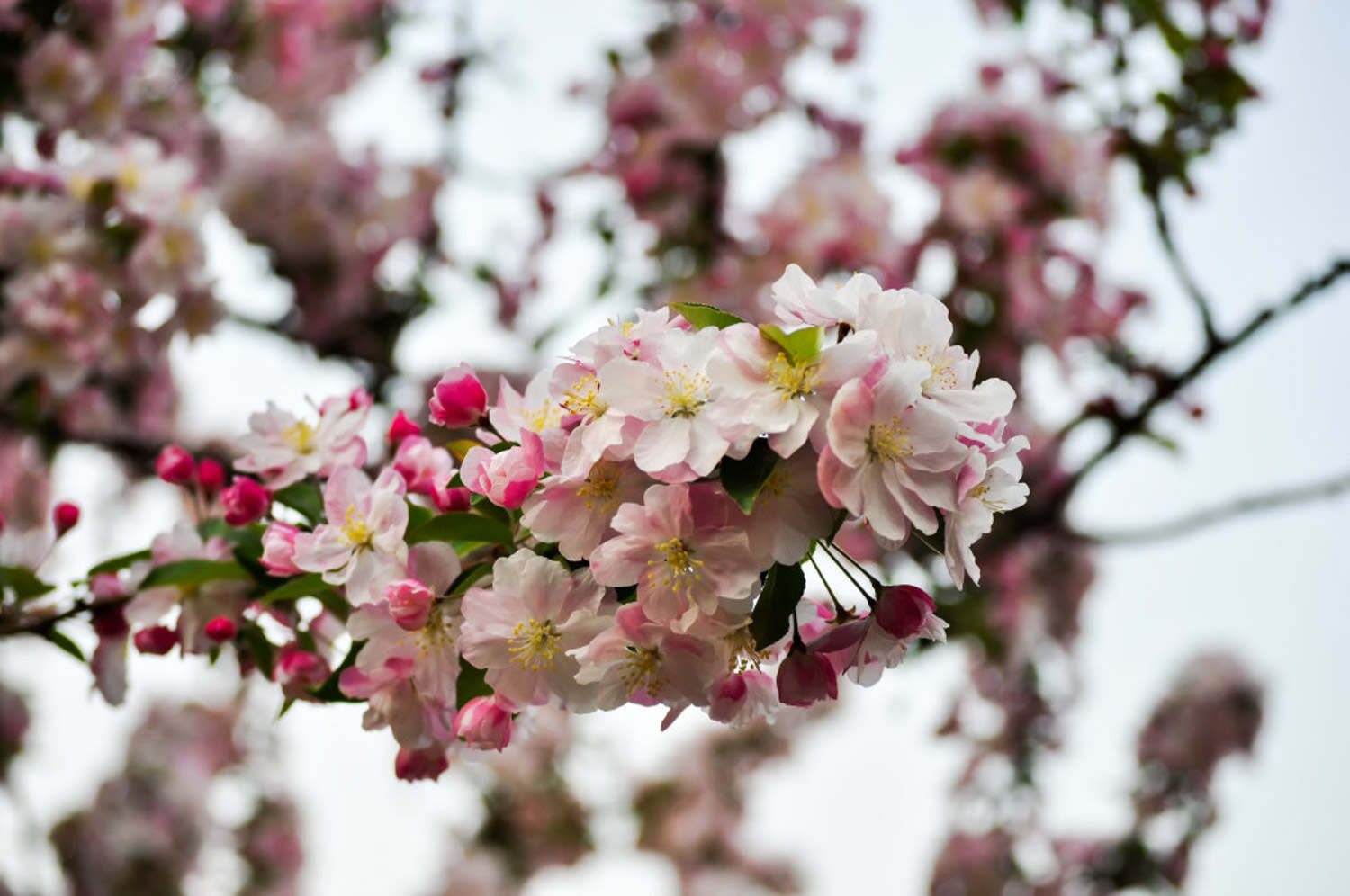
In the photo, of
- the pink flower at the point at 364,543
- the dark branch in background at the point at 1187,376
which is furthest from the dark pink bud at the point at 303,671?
the dark branch in background at the point at 1187,376

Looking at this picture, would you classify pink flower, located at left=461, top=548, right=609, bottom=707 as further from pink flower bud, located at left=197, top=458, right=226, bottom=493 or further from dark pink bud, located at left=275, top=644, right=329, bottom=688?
pink flower bud, located at left=197, top=458, right=226, bottom=493

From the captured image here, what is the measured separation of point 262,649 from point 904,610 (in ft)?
1.74

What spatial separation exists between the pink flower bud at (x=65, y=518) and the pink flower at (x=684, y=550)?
0.66 metres

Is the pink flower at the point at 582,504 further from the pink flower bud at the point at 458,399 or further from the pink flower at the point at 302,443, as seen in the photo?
the pink flower at the point at 302,443

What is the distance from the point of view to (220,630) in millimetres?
922

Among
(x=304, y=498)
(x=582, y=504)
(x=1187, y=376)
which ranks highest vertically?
(x=1187, y=376)

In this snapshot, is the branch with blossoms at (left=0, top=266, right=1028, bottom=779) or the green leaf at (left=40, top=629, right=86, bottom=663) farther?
the green leaf at (left=40, top=629, right=86, bottom=663)

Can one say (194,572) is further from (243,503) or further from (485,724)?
(485,724)

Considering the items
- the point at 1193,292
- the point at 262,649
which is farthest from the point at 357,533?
the point at 1193,292

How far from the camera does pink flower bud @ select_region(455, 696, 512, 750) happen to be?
0.76 meters

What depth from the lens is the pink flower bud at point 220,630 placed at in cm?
92

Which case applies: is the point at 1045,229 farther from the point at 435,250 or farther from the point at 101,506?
the point at 101,506

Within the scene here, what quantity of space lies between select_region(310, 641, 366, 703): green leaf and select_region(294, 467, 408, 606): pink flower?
A: 2.8 inches

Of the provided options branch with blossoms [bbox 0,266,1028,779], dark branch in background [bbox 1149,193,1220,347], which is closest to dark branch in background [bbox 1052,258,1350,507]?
dark branch in background [bbox 1149,193,1220,347]
